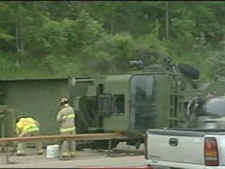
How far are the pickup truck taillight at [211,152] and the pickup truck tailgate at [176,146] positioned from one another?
81mm

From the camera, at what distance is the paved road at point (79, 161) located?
1784 centimetres

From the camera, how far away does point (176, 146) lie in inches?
476

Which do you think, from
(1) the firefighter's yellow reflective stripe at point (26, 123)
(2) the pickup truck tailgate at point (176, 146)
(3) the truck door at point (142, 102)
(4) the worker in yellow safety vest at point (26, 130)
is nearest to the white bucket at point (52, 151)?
(4) the worker in yellow safety vest at point (26, 130)

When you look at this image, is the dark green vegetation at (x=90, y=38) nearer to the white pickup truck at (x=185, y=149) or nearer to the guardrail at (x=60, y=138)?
the guardrail at (x=60, y=138)

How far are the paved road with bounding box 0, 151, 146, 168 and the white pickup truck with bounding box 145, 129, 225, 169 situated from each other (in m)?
4.53

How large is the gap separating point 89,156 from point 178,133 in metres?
8.71

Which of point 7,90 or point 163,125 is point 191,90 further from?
point 7,90

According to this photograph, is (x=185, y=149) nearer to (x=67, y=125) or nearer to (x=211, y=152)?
(x=211, y=152)

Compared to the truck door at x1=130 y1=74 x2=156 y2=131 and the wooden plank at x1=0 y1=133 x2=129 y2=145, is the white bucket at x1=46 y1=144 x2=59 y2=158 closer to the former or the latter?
the wooden plank at x1=0 y1=133 x2=129 y2=145

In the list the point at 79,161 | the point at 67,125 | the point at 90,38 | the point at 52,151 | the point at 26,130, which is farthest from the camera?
the point at 90,38

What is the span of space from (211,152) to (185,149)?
1.78ft

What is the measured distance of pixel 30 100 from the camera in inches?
907

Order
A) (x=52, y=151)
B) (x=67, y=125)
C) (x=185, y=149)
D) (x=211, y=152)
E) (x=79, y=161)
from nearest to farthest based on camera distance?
1. (x=211, y=152)
2. (x=185, y=149)
3. (x=79, y=161)
4. (x=52, y=151)
5. (x=67, y=125)

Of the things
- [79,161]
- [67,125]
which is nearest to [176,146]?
[79,161]
